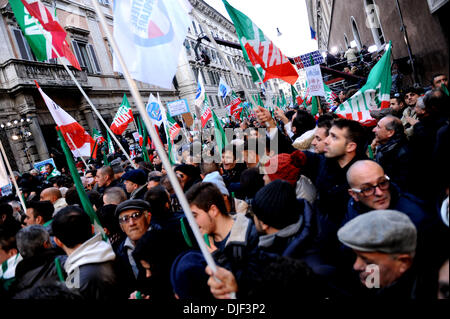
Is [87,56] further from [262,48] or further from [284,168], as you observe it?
[284,168]

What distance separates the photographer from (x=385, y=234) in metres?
1.30

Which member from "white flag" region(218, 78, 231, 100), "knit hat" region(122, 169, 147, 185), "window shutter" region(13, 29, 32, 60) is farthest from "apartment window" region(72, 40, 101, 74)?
"knit hat" region(122, 169, 147, 185)

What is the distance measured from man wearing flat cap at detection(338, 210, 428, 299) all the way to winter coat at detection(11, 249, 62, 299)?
220 cm

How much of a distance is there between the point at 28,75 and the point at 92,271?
14647mm

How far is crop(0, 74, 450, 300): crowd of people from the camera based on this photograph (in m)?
1.31

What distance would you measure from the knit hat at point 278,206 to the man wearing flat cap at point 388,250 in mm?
393

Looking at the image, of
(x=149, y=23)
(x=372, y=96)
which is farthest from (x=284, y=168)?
(x=372, y=96)

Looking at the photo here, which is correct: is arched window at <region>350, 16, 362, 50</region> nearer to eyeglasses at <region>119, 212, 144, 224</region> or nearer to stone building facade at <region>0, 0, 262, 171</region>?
stone building facade at <region>0, 0, 262, 171</region>

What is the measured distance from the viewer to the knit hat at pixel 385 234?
1.29 meters

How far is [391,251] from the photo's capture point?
1293 mm

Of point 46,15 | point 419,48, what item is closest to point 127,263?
point 46,15

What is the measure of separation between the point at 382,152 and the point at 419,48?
23.2ft

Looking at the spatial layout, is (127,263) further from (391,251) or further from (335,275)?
(391,251)
